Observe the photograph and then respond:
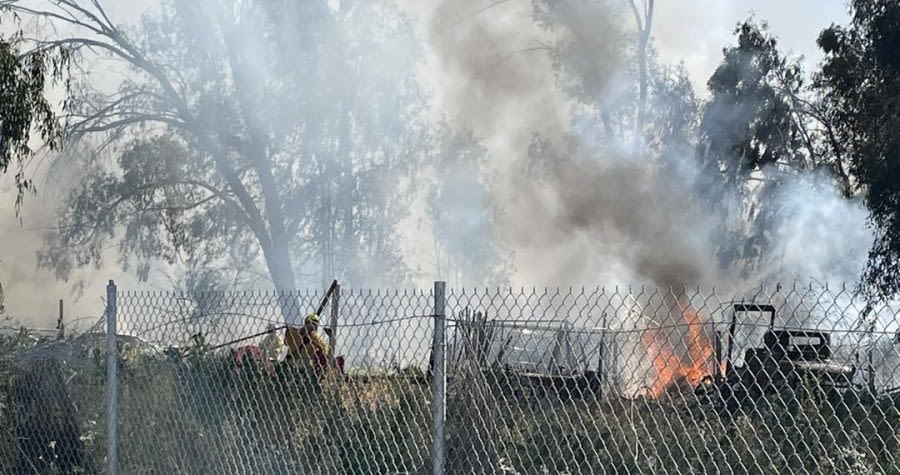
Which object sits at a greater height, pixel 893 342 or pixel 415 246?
pixel 415 246

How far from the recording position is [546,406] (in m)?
3.96

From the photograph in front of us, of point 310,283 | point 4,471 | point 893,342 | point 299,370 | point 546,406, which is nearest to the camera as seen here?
point 893,342

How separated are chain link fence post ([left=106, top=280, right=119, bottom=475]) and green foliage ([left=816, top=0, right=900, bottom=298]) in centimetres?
808

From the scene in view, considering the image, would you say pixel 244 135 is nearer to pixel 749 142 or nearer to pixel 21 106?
pixel 749 142

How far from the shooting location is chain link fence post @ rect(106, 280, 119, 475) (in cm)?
463

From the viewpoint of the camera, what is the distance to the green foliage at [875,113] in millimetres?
11031

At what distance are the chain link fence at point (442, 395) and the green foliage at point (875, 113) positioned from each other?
6.15 metres

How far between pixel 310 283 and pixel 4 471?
82.0ft

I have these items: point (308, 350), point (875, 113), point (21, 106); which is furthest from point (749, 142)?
point (308, 350)

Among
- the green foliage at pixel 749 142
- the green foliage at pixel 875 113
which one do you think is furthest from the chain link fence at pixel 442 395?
the green foliage at pixel 749 142

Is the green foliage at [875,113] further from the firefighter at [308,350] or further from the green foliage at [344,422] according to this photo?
the firefighter at [308,350]

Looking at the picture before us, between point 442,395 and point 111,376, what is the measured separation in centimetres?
198

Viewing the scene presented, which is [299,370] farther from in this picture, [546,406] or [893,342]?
[893,342]

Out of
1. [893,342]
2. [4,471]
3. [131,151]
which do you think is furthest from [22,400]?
[131,151]
